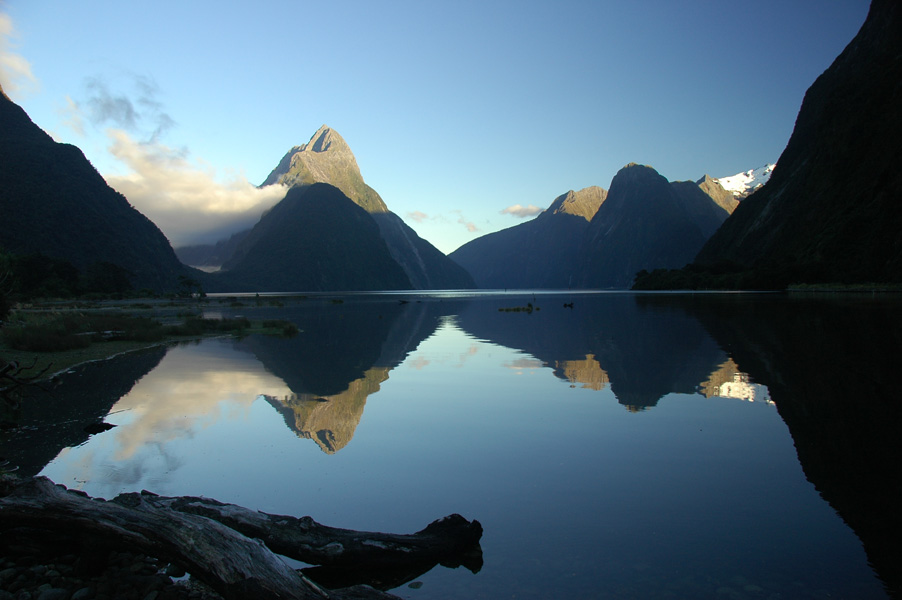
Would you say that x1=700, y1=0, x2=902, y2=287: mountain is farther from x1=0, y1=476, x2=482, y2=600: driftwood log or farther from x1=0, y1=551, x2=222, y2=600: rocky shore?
x1=0, y1=551, x2=222, y2=600: rocky shore

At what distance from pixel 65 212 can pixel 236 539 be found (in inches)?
Answer: 6313

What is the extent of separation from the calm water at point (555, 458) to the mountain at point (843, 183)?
97224mm

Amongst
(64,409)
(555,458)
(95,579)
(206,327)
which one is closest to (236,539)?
(95,579)

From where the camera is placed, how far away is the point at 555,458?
9562 millimetres

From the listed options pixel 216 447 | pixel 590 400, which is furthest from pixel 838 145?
pixel 216 447

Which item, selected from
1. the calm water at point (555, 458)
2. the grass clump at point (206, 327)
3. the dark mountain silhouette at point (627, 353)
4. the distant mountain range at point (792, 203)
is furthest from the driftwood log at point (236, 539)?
the distant mountain range at point (792, 203)

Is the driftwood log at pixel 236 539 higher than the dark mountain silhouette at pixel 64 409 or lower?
higher

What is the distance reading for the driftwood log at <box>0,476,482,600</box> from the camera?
4855mm

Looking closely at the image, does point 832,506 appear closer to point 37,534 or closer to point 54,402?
point 37,534

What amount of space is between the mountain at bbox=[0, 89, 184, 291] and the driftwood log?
129 meters

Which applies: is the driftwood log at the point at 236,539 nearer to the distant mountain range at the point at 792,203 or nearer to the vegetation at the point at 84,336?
the vegetation at the point at 84,336

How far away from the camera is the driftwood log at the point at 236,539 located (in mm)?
4855

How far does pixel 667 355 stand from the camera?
Result: 75.6 ft

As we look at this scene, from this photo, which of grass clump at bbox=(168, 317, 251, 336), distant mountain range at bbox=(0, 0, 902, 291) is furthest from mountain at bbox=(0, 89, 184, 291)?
grass clump at bbox=(168, 317, 251, 336)
